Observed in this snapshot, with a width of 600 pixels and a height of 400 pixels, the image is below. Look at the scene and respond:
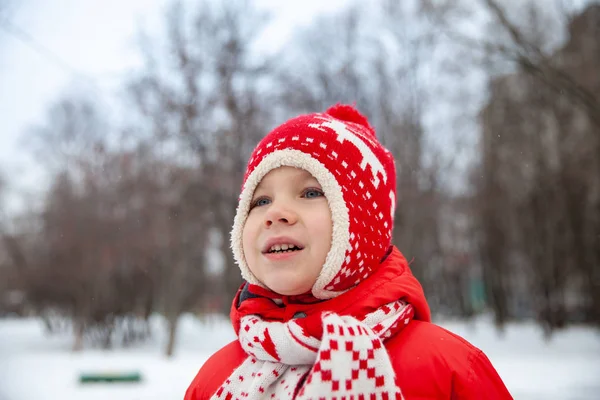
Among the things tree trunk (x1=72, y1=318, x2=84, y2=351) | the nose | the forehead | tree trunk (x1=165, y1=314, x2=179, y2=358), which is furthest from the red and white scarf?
tree trunk (x1=72, y1=318, x2=84, y2=351)

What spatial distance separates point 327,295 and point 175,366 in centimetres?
822

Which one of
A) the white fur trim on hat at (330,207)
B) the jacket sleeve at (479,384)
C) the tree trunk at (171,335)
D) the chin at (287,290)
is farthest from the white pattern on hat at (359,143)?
the tree trunk at (171,335)

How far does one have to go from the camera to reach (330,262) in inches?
54.6

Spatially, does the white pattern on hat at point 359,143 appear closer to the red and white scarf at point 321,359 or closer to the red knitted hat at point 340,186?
the red knitted hat at point 340,186

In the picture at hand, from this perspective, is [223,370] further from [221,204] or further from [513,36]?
[221,204]

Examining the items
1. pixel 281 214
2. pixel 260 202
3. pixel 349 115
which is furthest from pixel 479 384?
pixel 349 115

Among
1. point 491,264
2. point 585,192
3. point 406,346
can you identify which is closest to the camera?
point 406,346

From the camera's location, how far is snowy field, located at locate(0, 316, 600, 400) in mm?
6871

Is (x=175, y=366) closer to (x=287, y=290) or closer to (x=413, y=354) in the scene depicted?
(x=287, y=290)

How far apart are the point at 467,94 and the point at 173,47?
8267 mm

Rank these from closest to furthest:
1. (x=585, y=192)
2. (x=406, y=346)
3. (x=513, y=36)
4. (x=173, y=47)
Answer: (x=406, y=346) → (x=513, y=36) → (x=173, y=47) → (x=585, y=192)

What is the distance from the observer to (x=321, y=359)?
1.19 metres

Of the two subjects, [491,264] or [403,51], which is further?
[491,264]

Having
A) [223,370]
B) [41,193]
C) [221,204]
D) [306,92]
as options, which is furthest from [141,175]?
[223,370]
